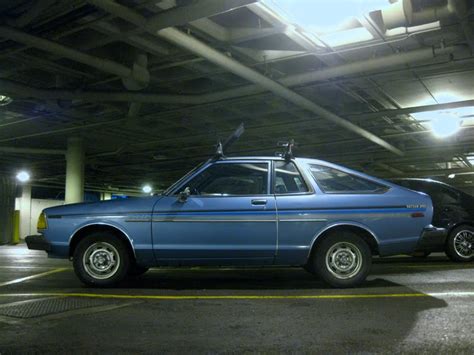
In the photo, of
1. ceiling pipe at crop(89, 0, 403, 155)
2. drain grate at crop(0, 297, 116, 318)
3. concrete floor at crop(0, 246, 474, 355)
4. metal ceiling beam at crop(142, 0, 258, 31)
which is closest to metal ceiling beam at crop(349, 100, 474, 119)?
ceiling pipe at crop(89, 0, 403, 155)

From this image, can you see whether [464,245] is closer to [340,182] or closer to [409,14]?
[340,182]

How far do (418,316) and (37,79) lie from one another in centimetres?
949

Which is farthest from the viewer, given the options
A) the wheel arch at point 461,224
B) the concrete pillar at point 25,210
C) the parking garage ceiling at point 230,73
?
the concrete pillar at point 25,210

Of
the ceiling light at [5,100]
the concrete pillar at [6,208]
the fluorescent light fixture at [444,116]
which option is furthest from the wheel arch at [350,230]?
the concrete pillar at [6,208]

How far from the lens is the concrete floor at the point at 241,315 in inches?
144

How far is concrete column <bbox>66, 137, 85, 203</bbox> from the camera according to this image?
56.2 feet

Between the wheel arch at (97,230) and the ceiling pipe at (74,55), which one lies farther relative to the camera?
the ceiling pipe at (74,55)

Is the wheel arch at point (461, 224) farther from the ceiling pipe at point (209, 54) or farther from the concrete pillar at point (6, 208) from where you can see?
the concrete pillar at point (6, 208)

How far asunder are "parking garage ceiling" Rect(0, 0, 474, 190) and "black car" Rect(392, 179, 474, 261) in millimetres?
2534

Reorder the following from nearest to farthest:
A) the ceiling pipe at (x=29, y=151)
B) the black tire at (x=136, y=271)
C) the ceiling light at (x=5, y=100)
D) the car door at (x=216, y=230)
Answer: the car door at (x=216, y=230), the black tire at (x=136, y=271), the ceiling light at (x=5, y=100), the ceiling pipe at (x=29, y=151)

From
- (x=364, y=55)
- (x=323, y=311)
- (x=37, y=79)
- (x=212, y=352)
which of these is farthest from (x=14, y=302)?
(x=364, y=55)

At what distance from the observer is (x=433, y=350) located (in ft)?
11.4

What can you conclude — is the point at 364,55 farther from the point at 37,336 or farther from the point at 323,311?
the point at 37,336

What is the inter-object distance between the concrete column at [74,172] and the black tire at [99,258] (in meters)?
11.9
